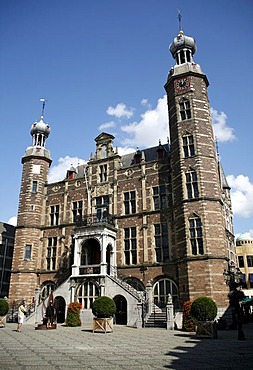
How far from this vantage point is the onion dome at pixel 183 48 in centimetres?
3106

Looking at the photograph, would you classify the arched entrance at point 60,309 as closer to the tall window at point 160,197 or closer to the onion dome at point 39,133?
the tall window at point 160,197

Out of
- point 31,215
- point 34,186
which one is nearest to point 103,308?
point 31,215

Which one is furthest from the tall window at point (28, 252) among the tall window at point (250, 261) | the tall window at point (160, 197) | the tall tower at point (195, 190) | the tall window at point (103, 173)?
the tall window at point (250, 261)

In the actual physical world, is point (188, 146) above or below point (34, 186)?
above

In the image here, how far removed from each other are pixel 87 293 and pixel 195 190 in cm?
1218

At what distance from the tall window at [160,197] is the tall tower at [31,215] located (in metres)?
12.9

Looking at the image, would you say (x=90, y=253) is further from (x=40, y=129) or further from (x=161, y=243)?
(x=40, y=129)

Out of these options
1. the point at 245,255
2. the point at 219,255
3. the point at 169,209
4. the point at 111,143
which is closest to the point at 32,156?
the point at 111,143

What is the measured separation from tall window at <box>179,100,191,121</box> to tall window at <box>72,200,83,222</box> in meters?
13.1

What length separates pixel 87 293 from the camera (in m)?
26.0

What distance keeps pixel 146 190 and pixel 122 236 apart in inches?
185

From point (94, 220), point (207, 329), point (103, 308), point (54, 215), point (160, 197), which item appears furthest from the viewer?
point (54, 215)

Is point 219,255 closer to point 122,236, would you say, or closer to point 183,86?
point 122,236

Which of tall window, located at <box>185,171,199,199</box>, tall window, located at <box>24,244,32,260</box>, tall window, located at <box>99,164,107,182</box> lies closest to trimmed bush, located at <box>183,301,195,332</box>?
tall window, located at <box>185,171,199,199</box>
